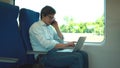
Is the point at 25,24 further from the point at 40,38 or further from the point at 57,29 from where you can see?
the point at 57,29

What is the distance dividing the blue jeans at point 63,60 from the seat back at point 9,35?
0.26 meters

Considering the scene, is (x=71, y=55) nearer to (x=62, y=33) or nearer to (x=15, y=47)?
(x=15, y=47)

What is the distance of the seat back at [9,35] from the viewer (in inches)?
84.3

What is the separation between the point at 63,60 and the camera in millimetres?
2410

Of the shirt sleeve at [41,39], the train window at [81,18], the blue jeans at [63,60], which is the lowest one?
the blue jeans at [63,60]

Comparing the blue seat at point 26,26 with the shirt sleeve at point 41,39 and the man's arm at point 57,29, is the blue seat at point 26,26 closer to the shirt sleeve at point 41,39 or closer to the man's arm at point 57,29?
the shirt sleeve at point 41,39

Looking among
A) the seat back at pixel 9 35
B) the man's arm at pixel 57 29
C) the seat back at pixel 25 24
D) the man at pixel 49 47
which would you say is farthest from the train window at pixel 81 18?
the seat back at pixel 9 35

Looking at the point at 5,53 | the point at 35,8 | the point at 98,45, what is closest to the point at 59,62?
the point at 5,53

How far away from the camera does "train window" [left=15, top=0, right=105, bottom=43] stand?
308cm

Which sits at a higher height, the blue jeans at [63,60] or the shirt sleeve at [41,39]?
the shirt sleeve at [41,39]

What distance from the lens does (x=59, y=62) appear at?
241 centimetres

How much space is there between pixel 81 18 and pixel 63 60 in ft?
3.13

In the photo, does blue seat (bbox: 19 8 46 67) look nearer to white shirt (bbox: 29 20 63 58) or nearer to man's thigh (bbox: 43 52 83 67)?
white shirt (bbox: 29 20 63 58)

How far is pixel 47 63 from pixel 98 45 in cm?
91
